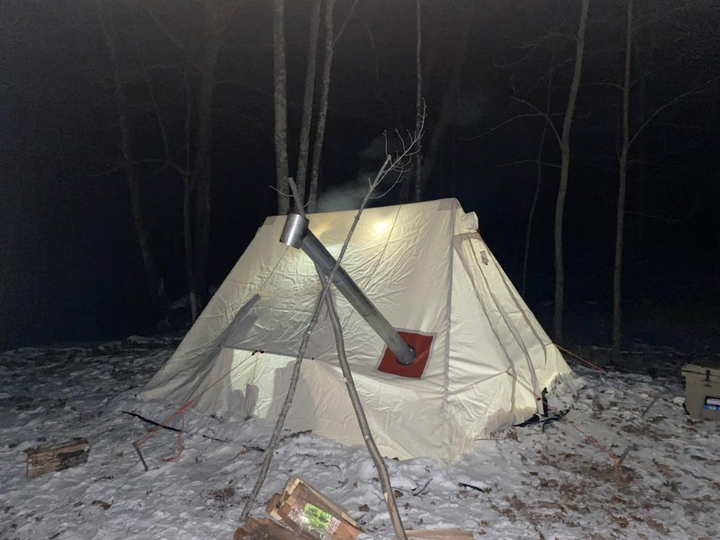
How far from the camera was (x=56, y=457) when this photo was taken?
467 centimetres

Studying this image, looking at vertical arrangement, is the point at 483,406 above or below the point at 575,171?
below

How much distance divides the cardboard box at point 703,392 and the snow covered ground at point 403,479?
20 centimetres

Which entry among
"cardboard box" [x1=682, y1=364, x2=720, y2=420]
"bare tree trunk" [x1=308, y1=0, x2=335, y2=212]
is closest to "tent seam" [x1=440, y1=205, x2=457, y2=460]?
"cardboard box" [x1=682, y1=364, x2=720, y2=420]

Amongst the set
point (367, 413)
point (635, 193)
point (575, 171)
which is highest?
point (575, 171)

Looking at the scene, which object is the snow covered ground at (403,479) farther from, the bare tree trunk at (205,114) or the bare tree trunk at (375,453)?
the bare tree trunk at (205,114)

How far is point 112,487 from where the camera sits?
436 cm

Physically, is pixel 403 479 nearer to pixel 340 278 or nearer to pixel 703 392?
pixel 340 278

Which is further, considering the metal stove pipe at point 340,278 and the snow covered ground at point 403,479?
the snow covered ground at point 403,479

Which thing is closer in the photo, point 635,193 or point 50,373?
point 50,373

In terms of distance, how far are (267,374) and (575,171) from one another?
2768cm

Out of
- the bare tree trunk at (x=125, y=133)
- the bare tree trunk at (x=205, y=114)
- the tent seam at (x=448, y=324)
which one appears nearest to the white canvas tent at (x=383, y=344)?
the tent seam at (x=448, y=324)

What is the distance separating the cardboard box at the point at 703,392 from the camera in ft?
18.2

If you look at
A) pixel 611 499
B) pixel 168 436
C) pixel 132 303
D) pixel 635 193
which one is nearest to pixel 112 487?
pixel 168 436

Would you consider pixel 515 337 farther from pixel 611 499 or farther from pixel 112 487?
pixel 112 487
